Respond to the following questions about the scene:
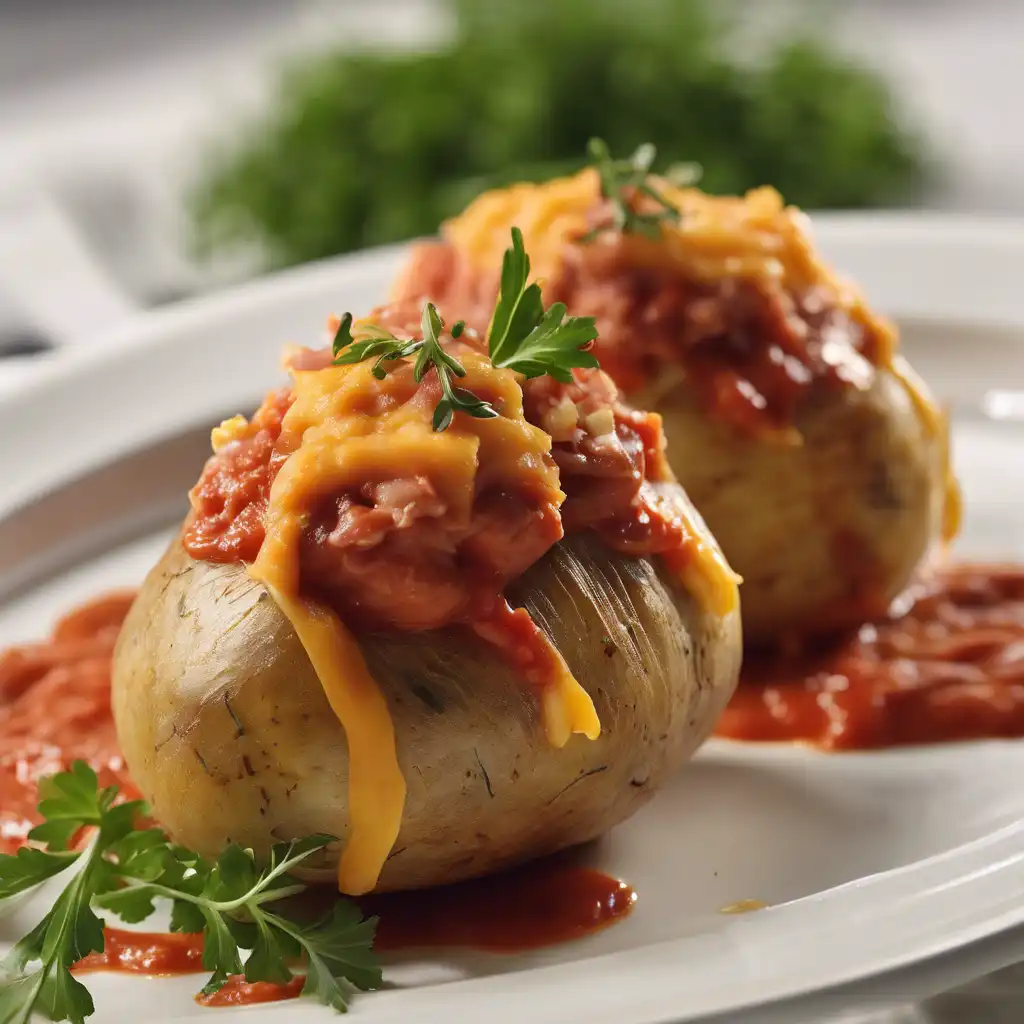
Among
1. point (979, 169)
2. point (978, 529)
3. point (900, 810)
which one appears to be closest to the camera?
point (900, 810)

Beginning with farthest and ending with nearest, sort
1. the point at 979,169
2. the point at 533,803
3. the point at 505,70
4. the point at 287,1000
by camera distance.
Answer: the point at 979,169
the point at 505,70
the point at 533,803
the point at 287,1000

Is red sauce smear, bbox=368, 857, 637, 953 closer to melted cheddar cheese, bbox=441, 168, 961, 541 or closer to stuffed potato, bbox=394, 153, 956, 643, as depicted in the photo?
stuffed potato, bbox=394, 153, 956, 643

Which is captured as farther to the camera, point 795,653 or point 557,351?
point 795,653

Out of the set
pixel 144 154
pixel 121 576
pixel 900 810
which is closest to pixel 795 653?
pixel 900 810

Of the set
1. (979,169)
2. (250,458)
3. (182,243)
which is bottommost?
(979,169)

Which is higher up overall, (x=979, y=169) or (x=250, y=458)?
(x=250, y=458)

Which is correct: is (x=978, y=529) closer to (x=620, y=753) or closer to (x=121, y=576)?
(x=620, y=753)
